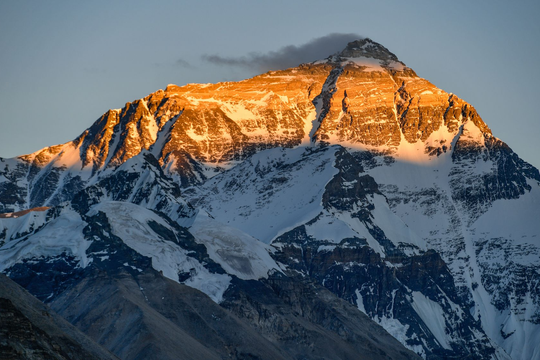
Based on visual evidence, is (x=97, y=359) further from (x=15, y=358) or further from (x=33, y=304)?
(x=15, y=358)

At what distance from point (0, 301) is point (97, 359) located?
26741 millimetres

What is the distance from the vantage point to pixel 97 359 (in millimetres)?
198500

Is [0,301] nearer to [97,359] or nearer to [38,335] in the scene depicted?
[38,335]

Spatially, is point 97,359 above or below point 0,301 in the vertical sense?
below

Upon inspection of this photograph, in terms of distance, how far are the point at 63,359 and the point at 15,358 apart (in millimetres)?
12014

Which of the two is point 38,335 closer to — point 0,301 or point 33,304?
point 0,301

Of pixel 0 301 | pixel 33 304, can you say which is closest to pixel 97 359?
pixel 33 304

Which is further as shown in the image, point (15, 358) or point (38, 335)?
point (38, 335)

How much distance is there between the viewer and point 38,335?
178 meters

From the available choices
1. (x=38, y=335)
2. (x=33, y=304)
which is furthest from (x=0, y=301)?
(x=33, y=304)

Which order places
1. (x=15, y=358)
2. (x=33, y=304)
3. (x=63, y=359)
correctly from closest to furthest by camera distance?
(x=15, y=358) → (x=63, y=359) → (x=33, y=304)

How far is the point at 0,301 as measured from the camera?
573ft

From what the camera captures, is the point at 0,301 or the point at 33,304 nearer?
the point at 0,301

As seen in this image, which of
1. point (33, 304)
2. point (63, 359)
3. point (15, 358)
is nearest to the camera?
point (15, 358)
